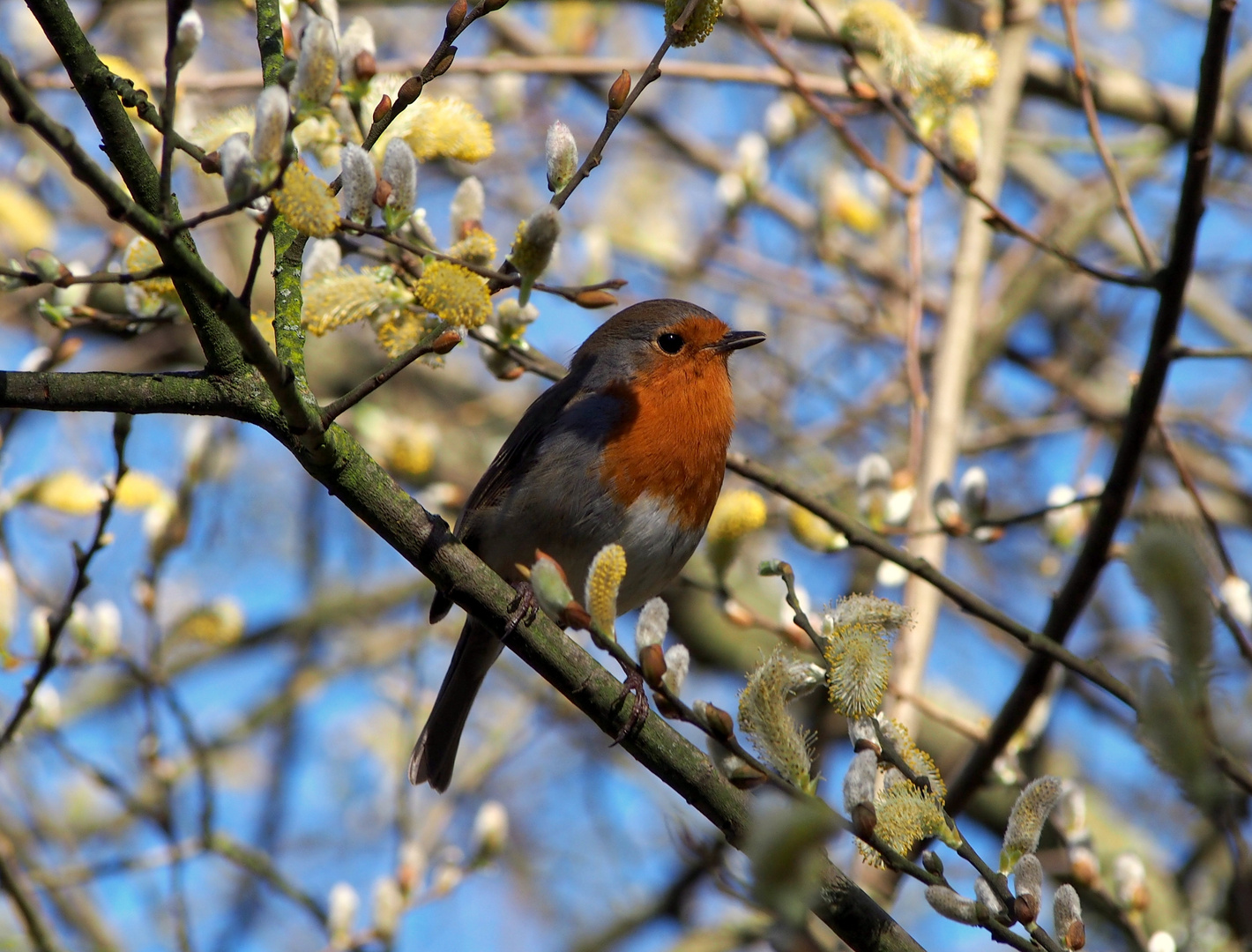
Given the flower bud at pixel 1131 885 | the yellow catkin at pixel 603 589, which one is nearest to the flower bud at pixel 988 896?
the yellow catkin at pixel 603 589

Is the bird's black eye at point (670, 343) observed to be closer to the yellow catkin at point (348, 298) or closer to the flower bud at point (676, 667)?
the yellow catkin at point (348, 298)

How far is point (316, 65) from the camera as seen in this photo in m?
1.87

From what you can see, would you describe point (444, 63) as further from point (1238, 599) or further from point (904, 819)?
point (1238, 599)

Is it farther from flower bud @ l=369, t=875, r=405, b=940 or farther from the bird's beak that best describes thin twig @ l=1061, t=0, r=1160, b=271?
flower bud @ l=369, t=875, r=405, b=940

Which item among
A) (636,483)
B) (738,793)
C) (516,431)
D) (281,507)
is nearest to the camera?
(738,793)

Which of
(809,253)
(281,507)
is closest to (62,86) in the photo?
(809,253)

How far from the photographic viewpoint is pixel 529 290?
7.58 feet

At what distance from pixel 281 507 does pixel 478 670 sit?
14.8ft

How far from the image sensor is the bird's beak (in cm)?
416

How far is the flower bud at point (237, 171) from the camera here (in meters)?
1.73

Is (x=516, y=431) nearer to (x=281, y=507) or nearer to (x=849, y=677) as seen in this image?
(x=849, y=677)

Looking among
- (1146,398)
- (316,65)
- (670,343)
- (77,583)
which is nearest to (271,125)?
(316,65)

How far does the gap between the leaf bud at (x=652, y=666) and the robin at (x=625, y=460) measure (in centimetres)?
168

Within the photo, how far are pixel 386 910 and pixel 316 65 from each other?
129 inches
